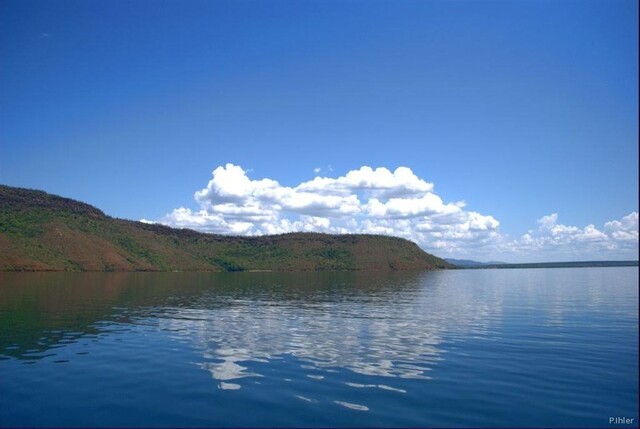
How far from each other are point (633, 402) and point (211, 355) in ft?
84.4

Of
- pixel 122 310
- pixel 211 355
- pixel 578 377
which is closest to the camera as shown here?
pixel 578 377

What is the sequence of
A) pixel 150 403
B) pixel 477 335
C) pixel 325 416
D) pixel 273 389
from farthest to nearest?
pixel 477 335 → pixel 273 389 → pixel 150 403 → pixel 325 416

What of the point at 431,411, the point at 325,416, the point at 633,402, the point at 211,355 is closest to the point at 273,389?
the point at 325,416

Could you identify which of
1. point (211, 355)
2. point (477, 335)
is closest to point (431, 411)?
point (211, 355)

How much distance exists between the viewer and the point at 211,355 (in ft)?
107

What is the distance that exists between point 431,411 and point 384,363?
9.57 m

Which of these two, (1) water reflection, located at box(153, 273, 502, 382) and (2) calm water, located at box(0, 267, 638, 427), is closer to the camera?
(2) calm water, located at box(0, 267, 638, 427)

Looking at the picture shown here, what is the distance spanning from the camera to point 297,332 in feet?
142

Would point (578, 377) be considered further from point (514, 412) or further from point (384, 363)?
point (384, 363)

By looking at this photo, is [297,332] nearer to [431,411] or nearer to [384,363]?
[384,363]

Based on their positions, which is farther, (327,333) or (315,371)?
(327,333)

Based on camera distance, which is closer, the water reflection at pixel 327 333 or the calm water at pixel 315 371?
the calm water at pixel 315 371

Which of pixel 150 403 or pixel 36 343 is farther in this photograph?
pixel 36 343

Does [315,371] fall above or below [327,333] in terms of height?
above
